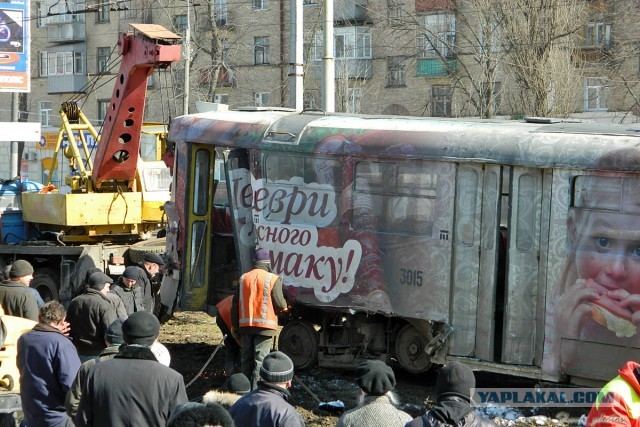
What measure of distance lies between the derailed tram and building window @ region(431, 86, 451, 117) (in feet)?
99.4

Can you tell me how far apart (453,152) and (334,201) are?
1632mm

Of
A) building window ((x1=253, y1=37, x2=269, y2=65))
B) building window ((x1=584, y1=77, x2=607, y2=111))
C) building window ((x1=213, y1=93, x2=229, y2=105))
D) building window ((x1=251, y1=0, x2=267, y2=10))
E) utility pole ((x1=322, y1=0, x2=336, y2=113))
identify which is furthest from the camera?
building window ((x1=213, y1=93, x2=229, y2=105))

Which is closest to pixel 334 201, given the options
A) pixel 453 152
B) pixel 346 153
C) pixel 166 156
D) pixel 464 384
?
pixel 346 153

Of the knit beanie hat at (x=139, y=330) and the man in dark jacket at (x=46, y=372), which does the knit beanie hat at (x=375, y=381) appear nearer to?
the knit beanie hat at (x=139, y=330)

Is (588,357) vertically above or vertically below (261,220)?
below

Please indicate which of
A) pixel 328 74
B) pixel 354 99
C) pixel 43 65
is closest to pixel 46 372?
pixel 328 74

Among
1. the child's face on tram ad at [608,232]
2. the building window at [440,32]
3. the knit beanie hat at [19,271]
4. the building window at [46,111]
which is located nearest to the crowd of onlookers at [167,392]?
the knit beanie hat at [19,271]

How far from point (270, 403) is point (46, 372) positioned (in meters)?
2.27

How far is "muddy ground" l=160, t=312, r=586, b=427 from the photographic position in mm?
10445

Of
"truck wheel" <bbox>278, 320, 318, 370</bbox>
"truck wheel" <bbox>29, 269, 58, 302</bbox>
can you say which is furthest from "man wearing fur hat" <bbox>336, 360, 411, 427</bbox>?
"truck wheel" <bbox>29, 269, 58, 302</bbox>

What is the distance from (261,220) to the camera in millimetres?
12398

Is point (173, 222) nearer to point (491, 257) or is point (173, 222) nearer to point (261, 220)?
point (261, 220)

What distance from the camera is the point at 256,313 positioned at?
10320mm

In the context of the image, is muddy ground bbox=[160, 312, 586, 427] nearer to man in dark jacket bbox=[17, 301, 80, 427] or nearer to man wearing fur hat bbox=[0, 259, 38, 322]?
man wearing fur hat bbox=[0, 259, 38, 322]
